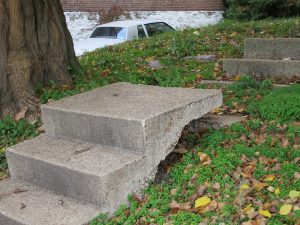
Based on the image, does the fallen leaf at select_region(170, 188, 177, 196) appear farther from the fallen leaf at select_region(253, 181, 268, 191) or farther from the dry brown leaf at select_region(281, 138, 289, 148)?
the dry brown leaf at select_region(281, 138, 289, 148)

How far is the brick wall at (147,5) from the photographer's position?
19.3 metres

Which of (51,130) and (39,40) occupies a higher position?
(39,40)

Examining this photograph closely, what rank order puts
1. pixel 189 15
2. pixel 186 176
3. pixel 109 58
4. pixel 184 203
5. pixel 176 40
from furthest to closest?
1. pixel 189 15
2. pixel 176 40
3. pixel 109 58
4. pixel 186 176
5. pixel 184 203

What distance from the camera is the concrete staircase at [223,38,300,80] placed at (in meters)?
5.95

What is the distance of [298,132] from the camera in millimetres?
4086

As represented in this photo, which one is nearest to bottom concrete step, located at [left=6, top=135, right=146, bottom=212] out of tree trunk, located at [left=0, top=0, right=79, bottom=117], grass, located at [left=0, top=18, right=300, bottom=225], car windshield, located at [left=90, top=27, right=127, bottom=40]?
grass, located at [left=0, top=18, right=300, bottom=225]

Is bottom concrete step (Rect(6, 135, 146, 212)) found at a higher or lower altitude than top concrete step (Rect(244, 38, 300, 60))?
lower

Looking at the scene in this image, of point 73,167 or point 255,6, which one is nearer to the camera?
point 73,167

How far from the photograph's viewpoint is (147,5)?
19.6 metres

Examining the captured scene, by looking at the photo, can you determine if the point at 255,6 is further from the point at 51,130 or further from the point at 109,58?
the point at 51,130

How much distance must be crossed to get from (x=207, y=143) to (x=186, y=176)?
1.72 ft

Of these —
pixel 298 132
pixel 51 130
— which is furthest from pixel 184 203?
pixel 51 130

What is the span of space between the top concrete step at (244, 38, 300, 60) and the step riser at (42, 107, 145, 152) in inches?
129

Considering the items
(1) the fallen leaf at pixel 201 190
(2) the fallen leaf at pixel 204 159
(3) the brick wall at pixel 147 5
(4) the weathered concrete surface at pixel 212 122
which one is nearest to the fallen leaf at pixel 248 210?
(1) the fallen leaf at pixel 201 190
